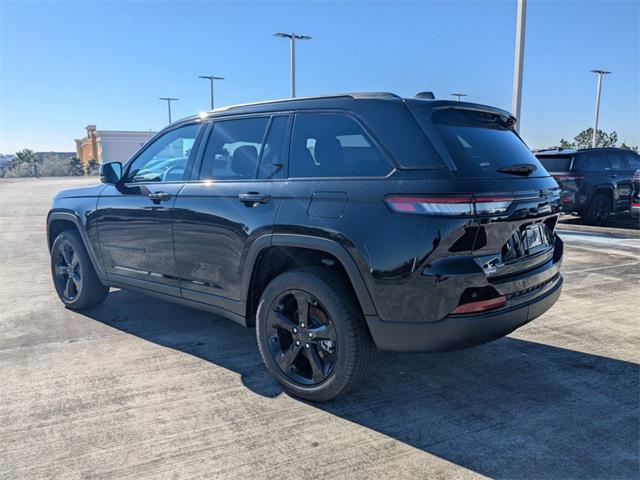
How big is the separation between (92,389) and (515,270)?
278 cm

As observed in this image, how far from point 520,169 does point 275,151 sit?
1561 millimetres

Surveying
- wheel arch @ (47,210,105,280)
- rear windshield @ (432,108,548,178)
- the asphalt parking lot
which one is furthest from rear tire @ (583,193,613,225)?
wheel arch @ (47,210,105,280)

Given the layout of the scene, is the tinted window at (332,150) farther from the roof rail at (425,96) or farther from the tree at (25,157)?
the tree at (25,157)

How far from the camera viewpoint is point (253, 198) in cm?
337

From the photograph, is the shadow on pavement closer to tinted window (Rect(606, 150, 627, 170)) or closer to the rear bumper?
the rear bumper

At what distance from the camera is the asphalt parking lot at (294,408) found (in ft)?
8.34

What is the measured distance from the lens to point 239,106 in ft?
12.5

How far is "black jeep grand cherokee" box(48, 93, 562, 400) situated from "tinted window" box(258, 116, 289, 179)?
1cm

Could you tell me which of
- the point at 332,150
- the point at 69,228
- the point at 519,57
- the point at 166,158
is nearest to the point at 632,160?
the point at 519,57

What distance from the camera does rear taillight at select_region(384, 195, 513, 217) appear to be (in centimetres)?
261

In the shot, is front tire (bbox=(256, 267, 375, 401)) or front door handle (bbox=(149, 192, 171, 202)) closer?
front tire (bbox=(256, 267, 375, 401))

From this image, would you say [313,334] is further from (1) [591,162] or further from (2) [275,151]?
(1) [591,162]

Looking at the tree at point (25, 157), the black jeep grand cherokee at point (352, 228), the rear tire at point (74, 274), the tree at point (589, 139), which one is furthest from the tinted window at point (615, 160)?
the tree at point (25, 157)

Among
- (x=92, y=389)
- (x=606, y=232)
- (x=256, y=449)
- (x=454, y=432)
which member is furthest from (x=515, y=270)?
(x=606, y=232)
